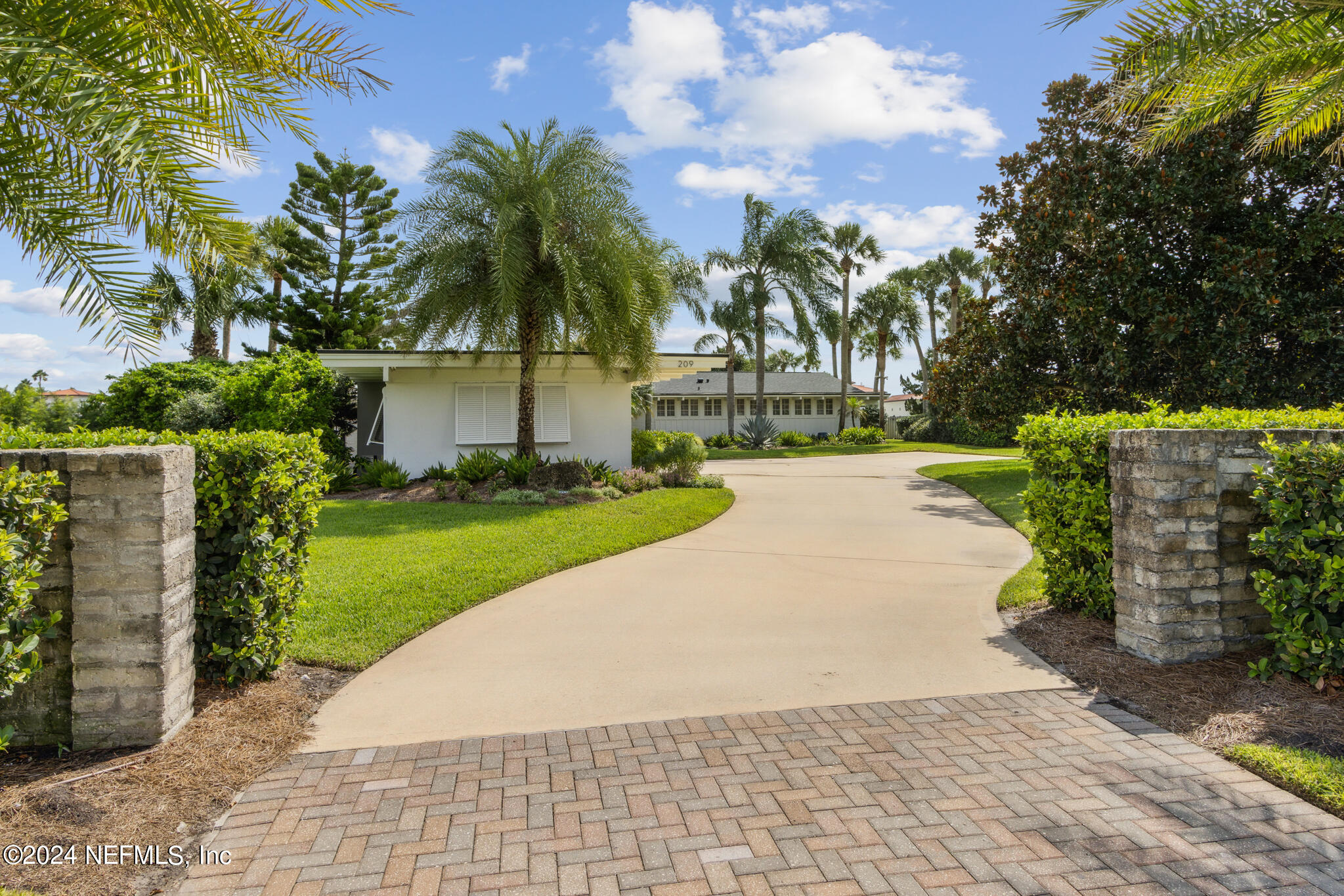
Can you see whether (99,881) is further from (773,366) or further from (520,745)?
(773,366)

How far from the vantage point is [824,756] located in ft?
11.6

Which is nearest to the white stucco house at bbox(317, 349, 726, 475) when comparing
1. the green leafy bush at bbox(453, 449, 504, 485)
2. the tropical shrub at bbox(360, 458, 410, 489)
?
the tropical shrub at bbox(360, 458, 410, 489)

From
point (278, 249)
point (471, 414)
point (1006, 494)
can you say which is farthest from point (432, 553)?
point (278, 249)

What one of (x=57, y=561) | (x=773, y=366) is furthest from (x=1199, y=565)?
(x=773, y=366)

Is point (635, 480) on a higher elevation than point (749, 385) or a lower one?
Answer: lower

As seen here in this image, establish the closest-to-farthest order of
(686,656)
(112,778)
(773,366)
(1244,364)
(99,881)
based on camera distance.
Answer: (99,881) < (112,778) < (686,656) < (1244,364) < (773,366)

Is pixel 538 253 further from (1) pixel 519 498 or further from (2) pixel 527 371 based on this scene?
(1) pixel 519 498

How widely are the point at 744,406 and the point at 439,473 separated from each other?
91.2 ft

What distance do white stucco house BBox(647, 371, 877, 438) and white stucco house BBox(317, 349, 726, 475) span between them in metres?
22.0

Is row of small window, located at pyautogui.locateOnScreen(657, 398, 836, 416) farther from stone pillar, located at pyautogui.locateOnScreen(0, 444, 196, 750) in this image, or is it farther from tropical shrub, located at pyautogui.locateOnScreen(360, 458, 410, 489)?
stone pillar, located at pyautogui.locateOnScreen(0, 444, 196, 750)

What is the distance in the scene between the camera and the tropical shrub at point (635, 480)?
14109 millimetres

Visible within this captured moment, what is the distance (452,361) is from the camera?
15.6 meters

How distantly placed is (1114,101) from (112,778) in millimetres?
9188

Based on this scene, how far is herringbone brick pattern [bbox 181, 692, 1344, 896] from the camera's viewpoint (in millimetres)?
2615
